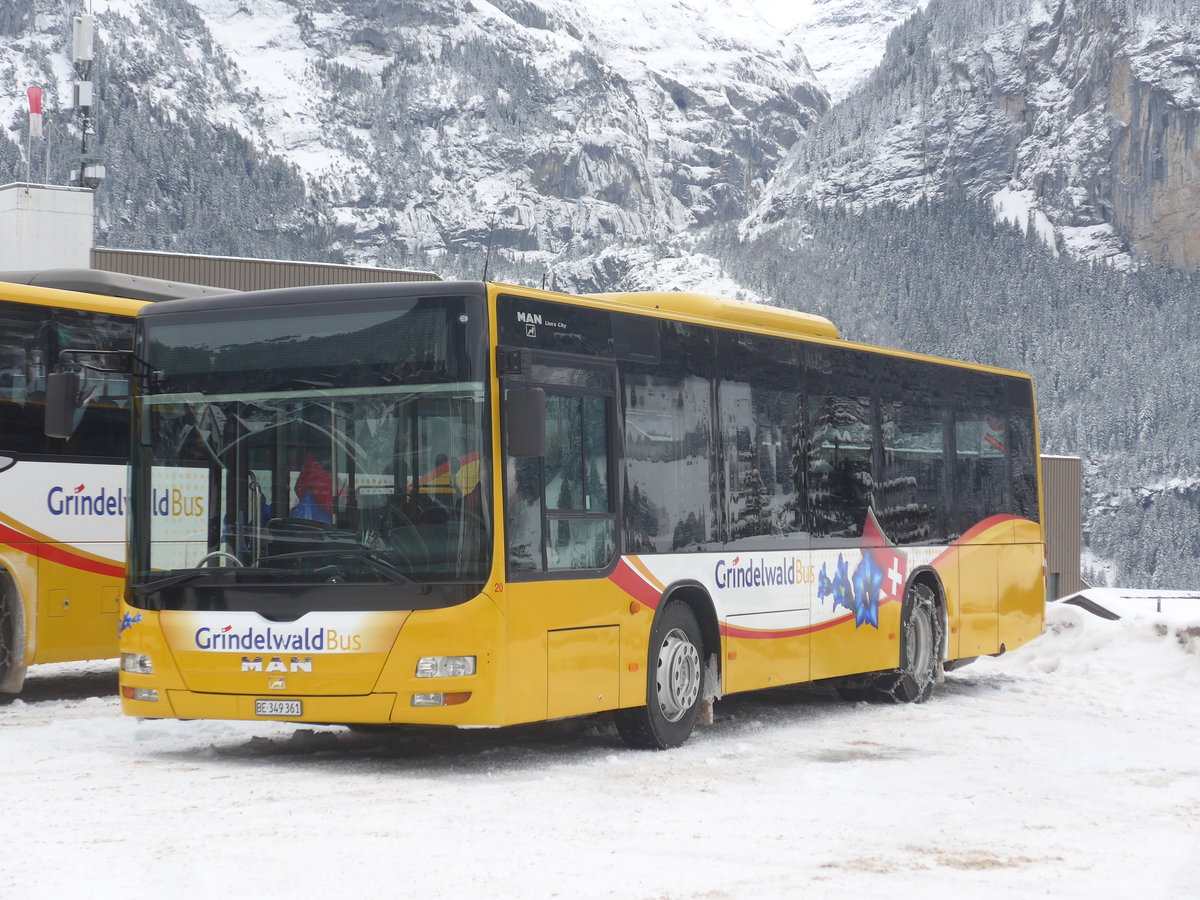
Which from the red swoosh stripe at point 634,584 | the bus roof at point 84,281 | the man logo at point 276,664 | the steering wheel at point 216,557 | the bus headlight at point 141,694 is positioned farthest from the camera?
the bus roof at point 84,281

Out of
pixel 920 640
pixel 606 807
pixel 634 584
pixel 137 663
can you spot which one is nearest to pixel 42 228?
pixel 920 640

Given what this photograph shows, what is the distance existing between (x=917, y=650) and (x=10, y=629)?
7327mm

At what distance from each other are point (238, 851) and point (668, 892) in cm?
177

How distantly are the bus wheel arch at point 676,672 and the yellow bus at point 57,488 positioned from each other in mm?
→ 4127

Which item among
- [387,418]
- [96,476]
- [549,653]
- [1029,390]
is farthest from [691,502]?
[1029,390]

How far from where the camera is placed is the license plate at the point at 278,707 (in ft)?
29.7

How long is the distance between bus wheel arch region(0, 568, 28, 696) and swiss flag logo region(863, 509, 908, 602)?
252 inches

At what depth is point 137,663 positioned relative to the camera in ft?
31.3

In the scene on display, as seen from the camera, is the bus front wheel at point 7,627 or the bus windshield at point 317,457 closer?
the bus windshield at point 317,457

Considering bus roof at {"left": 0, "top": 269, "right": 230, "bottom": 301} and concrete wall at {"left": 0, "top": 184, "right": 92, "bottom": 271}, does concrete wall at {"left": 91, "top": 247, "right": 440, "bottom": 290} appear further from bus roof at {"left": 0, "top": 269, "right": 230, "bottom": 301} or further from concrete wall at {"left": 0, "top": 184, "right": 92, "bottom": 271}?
bus roof at {"left": 0, "top": 269, "right": 230, "bottom": 301}

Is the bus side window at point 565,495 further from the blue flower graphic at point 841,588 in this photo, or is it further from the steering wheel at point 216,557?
the blue flower graphic at point 841,588

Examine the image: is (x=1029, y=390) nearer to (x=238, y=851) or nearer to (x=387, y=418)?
(x=387, y=418)

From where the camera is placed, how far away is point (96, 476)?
1241 centimetres

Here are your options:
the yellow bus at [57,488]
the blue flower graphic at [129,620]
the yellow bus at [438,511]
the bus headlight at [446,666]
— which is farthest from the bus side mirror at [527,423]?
the yellow bus at [57,488]
